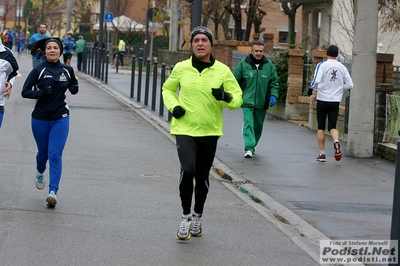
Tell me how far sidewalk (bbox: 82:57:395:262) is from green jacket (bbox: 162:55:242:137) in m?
1.48

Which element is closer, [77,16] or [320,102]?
[320,102]

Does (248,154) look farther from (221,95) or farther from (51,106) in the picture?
(221,95)

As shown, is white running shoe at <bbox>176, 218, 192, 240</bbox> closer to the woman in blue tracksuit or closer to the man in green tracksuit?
the woman in blue tracksuit

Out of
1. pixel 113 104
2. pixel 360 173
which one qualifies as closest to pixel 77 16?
pixel 113 104

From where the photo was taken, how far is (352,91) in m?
13.8

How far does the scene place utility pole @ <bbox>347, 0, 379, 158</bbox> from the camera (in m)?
13.5

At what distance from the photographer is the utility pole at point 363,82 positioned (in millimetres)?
13484

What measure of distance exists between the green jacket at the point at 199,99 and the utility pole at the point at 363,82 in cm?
665

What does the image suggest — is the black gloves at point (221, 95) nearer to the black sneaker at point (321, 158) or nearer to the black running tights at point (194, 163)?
the black running tights at point (194, 163)

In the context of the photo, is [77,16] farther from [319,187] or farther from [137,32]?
[319,187]

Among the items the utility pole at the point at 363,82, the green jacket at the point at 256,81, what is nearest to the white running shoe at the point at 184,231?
the green jacket at the point at 256,81

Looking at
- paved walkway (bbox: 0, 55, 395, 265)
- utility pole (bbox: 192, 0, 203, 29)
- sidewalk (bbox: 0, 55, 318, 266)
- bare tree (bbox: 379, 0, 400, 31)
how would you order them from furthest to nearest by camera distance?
bare tree (bbox: 379, 0, 400, 31) → utility pole (bbox: 192, 0, 203, 29) → paved walkway (bbox: 0, 55, 395, 265) → sidewalk (bbox: 0, 55, 318, 266)

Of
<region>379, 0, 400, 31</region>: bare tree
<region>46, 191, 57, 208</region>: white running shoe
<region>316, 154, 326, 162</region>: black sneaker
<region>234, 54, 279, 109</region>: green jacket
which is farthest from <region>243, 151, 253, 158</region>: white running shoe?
<region>379, 0, 400, 31</region>: bare tree

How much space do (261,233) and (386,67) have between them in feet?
26.4
